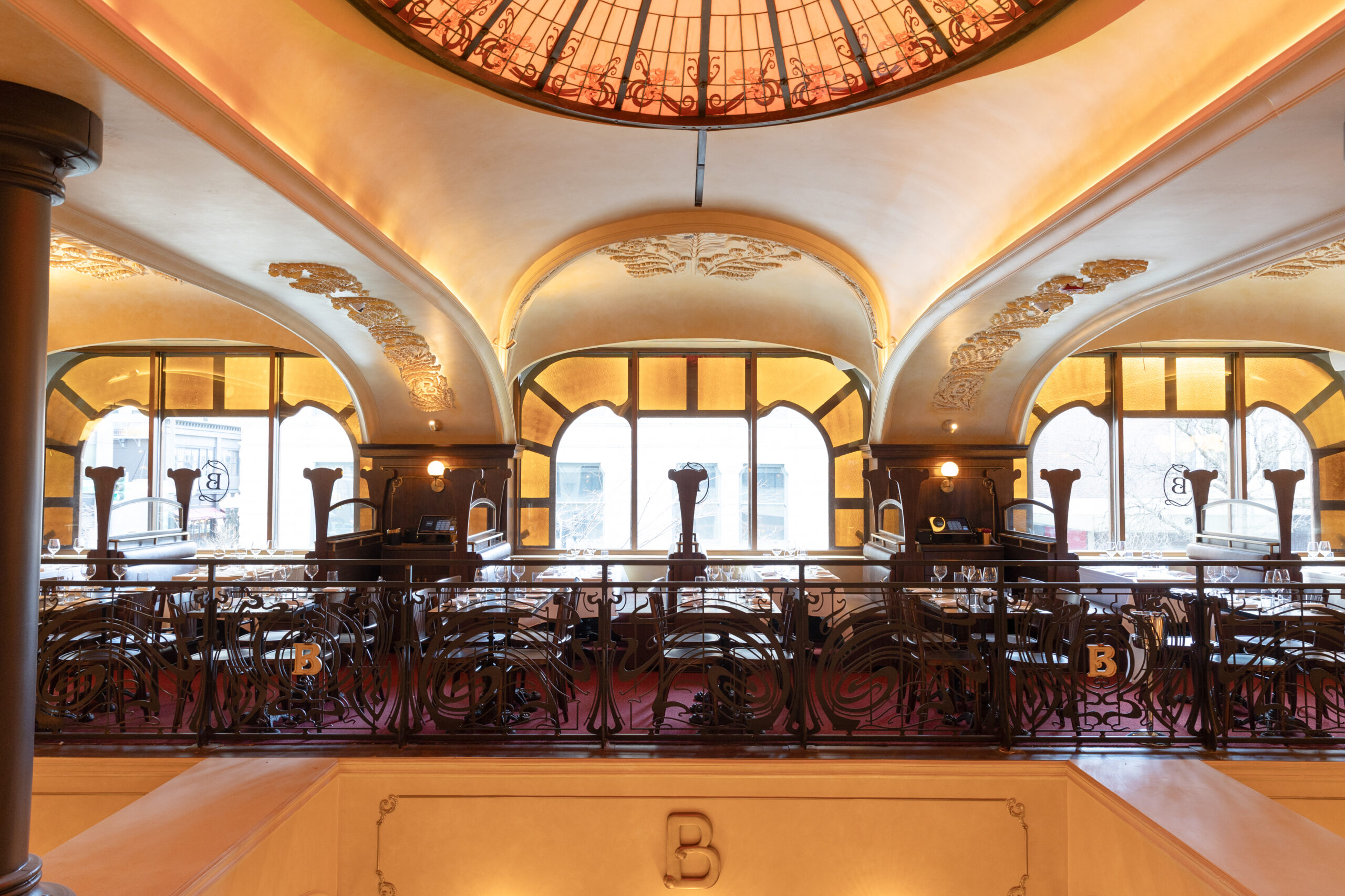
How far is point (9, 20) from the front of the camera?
2.54 m

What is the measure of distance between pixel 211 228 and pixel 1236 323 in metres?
10.2

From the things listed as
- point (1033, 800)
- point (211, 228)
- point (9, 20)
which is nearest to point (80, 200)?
point (211, 228)

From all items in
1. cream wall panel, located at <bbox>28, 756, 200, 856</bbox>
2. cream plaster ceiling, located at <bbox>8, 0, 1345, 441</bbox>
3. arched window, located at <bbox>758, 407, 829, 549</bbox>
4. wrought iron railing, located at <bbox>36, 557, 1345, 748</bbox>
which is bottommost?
cream wall panel, located at <bbox>28, 756, 200, 856</bbox>

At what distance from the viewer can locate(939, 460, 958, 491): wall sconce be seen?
29.3 ft

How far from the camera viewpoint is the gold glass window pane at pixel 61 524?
1002 cm

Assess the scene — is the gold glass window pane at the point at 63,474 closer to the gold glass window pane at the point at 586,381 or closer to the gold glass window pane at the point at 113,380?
the gold glass window pane at the point at 113,380

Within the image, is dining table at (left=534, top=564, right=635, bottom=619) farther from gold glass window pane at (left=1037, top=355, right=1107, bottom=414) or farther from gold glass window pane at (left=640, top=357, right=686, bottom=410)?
gold glass window pane at (left=1037, top=355, right=1107, bottom=414)

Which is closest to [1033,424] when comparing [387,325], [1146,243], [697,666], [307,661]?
[1146,243]

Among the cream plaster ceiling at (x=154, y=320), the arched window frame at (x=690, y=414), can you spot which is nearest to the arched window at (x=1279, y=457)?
the arched window frame at (x=690, y=414)

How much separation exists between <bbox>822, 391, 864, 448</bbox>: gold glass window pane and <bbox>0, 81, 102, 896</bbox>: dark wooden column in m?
8.66

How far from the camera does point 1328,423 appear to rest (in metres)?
9.82

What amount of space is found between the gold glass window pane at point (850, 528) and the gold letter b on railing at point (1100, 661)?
18.5 ft

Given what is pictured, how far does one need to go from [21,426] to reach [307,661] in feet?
7.19

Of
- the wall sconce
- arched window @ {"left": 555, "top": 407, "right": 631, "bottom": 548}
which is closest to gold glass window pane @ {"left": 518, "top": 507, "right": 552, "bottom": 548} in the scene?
arched window @ {"left": 555, "top": 407, "right": 631, "bottom": 548}
